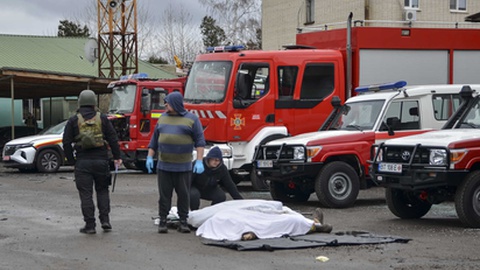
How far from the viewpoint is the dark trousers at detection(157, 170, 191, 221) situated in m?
11.1

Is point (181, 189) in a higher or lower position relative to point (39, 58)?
lower

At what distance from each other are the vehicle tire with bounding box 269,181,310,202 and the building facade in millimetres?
17274

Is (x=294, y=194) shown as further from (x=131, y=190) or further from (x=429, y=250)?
(x=429, y=250)

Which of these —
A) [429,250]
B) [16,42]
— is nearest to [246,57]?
[429,250]

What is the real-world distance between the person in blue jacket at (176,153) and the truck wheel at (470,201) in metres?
3.58

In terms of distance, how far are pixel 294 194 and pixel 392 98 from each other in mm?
2491

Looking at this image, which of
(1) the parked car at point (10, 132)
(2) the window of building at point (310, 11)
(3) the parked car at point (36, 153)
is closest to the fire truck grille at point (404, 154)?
(3) the parked car at point (36, 153)

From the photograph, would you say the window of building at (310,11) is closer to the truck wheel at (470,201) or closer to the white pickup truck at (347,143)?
the white pickup truck at (347,143)

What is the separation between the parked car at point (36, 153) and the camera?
79.9ft

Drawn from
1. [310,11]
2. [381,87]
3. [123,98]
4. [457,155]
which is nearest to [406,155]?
[457,155]

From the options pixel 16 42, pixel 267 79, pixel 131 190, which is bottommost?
Answer: pixel 131 190

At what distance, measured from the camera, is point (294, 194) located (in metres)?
15.5

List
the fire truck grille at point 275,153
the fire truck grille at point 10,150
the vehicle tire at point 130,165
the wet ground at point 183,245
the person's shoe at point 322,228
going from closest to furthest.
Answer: the wet ground at point 183,245 → the person's shoe at point 322,228 → the fire truck grille at point 275,153 → the vehicle tire at point 130,165 → the fire truck grille at point 10,150

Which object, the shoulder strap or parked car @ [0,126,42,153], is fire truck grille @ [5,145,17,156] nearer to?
parked car @ [0,126,42,153]
